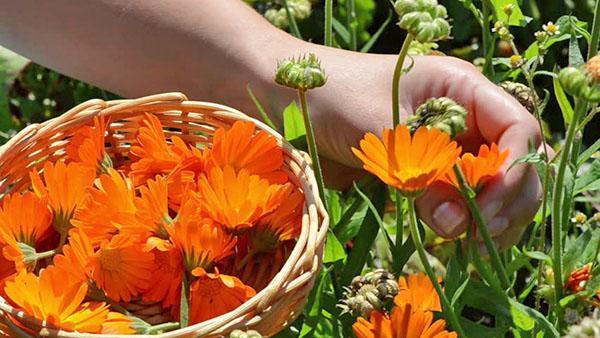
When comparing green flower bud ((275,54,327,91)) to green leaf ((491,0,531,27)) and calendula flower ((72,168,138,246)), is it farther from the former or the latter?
green leaf ((491,0,531,27))

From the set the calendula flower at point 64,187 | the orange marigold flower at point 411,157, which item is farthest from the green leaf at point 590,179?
the calendula flower at point 64,187

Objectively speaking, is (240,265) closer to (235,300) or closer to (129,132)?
(235,300)

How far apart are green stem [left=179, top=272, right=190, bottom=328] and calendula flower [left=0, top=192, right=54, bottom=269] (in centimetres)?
15

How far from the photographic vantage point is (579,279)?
914 mm

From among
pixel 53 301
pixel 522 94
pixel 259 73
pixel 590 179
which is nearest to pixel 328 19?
pixel 259 73

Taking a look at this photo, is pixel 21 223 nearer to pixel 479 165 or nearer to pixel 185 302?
pixel 185 302

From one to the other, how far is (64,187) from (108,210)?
0.07 metres

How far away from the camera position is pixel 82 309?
902mm

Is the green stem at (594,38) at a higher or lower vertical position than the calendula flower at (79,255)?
higher

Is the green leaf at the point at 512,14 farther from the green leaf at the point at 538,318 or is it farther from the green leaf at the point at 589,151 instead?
the green leaf at the point at 538,318

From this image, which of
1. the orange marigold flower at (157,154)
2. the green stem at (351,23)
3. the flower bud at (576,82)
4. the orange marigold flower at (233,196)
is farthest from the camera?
the green stem at (351,23)

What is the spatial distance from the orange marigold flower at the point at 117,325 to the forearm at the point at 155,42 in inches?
13.8

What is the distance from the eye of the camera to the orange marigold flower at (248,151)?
98cm

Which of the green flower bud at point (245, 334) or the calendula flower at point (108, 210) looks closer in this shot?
the green flower bud at point (245, 334)
